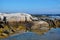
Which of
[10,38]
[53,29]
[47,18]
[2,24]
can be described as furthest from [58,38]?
[2,24]

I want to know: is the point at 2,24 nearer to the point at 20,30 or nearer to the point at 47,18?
the point at 20,30

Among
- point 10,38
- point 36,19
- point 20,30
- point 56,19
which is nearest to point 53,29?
point 56,19

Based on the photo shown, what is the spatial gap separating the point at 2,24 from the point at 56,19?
1.33m

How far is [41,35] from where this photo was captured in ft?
11.2

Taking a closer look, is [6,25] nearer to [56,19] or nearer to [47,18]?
[47,18]

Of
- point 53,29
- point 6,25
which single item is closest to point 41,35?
point 53,29

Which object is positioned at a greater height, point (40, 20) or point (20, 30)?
point (40, 20)

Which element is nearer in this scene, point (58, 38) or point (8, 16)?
point (58, 38)

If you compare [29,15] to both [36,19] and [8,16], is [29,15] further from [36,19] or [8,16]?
[8,16]

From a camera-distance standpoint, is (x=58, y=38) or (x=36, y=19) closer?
(x=58, y=38)

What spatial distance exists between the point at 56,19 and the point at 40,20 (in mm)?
395

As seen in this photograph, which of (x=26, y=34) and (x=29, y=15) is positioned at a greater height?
(x=29, y=15)

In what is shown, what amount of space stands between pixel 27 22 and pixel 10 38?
56 cm

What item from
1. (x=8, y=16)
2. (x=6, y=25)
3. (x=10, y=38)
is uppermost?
(x=8, y=16)
